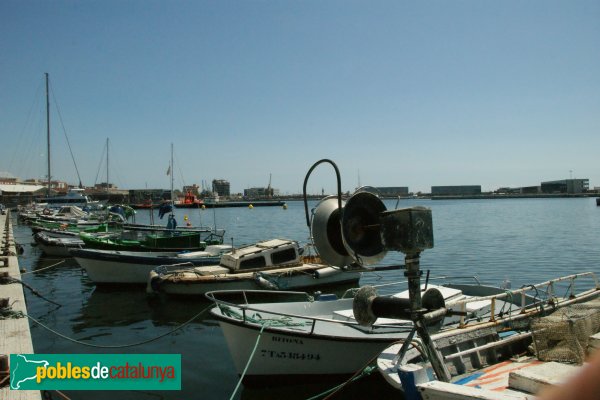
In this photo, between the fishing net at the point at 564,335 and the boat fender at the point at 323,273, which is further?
the boat fender at the point at 323,273

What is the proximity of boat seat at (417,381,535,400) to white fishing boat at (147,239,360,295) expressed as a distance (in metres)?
15.4

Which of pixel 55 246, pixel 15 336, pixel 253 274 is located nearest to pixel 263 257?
pixel 253 274

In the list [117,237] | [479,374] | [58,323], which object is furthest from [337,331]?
[117,237]

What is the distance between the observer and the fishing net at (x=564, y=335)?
8570mm

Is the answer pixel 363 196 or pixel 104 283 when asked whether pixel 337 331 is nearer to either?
pixel 363 196

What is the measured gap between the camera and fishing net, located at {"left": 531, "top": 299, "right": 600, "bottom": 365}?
8570 mm

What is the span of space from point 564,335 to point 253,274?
14459 mm

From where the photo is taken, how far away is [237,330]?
11.9 m

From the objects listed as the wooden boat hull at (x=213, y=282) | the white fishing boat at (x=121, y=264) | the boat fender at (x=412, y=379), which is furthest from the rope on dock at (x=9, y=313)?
the boat fender at (x=412, y=379)

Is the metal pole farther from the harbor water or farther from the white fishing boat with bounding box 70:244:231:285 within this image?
the white fishing boat with bounding box 70:244:231:285

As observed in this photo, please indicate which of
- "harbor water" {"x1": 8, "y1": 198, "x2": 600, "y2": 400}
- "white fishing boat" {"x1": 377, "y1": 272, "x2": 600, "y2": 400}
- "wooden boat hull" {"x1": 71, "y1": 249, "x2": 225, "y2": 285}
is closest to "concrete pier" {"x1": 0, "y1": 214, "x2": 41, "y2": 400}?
"harbor water" {"x1": 8, "y1": 198, "x2": 600, "y2": 400}

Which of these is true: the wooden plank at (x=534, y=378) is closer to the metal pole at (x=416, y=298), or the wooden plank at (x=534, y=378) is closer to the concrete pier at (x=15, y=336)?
the metal pole at (x=416, y=298)

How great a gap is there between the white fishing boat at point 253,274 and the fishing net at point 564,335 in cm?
1287

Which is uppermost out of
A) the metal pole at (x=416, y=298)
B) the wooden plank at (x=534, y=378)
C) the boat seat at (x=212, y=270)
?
the metal pole at (x=416, y=298)
